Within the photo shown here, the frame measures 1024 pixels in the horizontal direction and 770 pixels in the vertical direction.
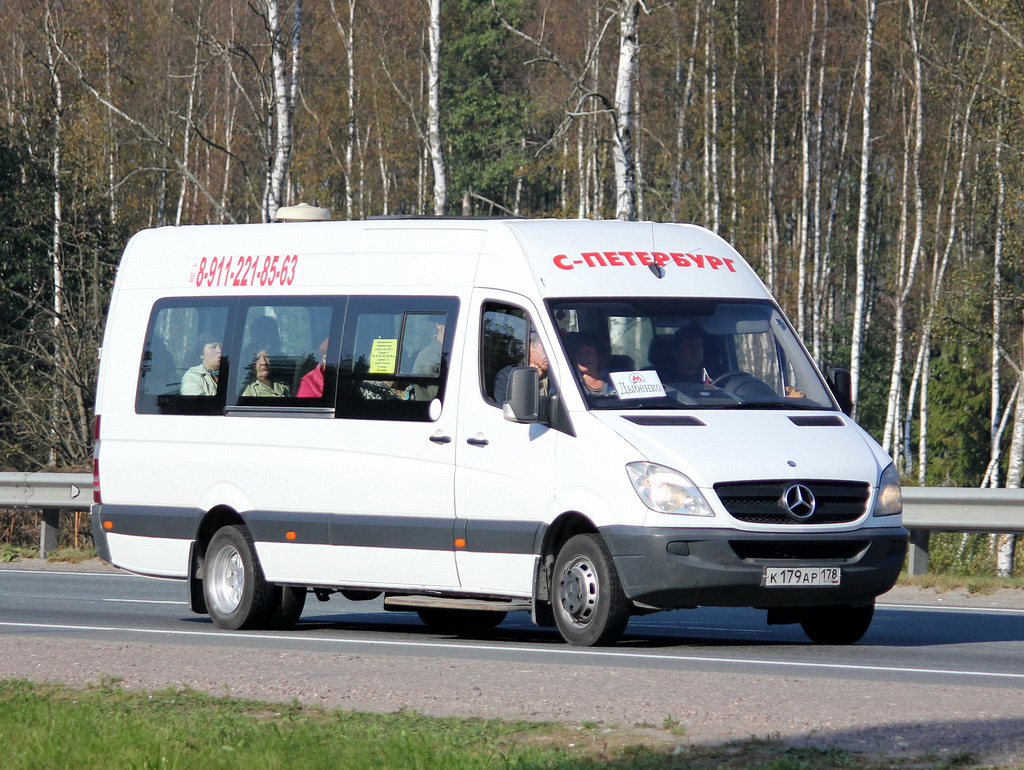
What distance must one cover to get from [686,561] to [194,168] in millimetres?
47039

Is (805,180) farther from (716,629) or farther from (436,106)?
(716,629)

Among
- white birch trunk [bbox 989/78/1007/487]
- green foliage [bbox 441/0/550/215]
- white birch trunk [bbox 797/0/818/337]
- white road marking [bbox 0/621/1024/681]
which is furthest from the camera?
green foliage [bbox 441/0/550/215]

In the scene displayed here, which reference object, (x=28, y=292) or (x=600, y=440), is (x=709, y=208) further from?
(x=600, y=440)

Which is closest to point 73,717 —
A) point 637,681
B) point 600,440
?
point 637,681

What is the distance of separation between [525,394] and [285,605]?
2.92 metres

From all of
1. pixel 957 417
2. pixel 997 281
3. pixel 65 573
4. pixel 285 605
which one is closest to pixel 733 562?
pixel 285 605

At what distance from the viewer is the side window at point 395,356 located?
1070cm

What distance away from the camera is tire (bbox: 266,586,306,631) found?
38.4 ft

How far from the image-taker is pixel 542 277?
10328 millimetres

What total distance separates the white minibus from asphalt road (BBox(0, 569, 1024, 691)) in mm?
287

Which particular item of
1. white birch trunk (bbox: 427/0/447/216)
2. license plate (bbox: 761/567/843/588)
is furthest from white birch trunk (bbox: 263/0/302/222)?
license plate (bbox: 761/567/843/588)

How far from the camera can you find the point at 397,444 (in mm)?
10781

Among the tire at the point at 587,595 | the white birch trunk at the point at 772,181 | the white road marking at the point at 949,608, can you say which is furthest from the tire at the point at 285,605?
the white birch trunk at the point at 772,181

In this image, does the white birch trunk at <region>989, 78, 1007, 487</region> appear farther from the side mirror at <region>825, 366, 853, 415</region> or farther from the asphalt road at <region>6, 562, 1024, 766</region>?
the asphalt road at <region>6, 562, 1024, 766</region>
